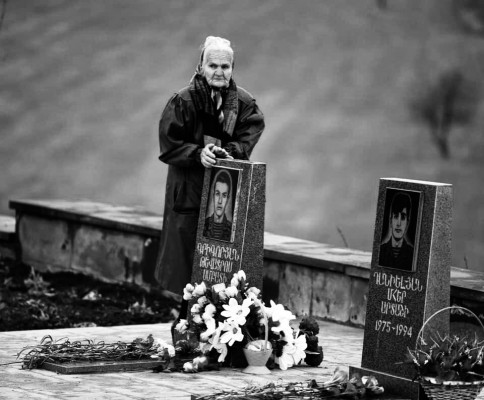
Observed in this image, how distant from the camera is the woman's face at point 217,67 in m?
9.56

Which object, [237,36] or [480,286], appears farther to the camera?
[237,36]

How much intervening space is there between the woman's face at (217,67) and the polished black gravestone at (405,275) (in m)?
1.56

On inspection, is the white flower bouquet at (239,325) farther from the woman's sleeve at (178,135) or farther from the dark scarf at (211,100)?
the dark scarf at (211,100)

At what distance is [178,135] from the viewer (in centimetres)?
967

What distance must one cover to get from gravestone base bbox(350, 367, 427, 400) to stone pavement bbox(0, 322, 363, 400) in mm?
577

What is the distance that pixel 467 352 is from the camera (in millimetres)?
7777

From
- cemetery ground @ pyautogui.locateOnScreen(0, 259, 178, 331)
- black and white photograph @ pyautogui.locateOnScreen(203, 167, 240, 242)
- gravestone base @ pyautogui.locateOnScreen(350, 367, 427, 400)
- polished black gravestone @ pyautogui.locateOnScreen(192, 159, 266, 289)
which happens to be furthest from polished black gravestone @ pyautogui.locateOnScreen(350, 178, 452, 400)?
cemetery ground @ pyautogui.locateOnScreen(0, 259, 178, 331)

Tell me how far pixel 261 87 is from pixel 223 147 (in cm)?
464

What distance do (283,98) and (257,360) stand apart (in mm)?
5501

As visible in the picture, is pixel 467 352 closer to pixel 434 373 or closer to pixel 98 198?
pixel 434 373

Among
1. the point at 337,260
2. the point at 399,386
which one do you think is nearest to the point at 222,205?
the point at 399,386

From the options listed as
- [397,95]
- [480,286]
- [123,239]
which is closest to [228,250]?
[480,286]

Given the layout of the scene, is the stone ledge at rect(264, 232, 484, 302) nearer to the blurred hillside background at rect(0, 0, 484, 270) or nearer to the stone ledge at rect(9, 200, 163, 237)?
the stone ledge at rect(9, 200, 163, 237)

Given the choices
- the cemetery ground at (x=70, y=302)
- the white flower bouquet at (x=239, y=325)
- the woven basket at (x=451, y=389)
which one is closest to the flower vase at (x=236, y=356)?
the white flower bouquet at (x=239, y=325)
